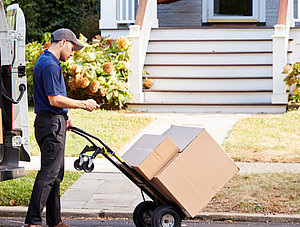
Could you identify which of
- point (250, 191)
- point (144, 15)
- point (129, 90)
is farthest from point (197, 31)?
point (250, 191)

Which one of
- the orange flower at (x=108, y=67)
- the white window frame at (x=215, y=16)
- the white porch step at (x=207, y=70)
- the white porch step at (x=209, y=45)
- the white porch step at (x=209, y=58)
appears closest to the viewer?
the orange flower at (x=108, y=67)

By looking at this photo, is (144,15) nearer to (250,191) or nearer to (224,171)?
(250,191)

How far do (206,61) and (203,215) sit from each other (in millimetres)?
7329

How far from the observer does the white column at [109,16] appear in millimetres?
13906

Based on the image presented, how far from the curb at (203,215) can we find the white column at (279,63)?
622cm

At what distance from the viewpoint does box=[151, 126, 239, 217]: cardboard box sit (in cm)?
514

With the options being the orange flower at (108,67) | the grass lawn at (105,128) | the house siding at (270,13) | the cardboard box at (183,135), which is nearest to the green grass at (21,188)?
the grass lawn at (105,128)

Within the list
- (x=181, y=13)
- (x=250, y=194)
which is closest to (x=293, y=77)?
(x=181, y=13)

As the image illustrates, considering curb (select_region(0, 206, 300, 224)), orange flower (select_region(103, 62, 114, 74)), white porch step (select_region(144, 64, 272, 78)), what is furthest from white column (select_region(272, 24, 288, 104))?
curb (select_region(0, 206, 300, 224))

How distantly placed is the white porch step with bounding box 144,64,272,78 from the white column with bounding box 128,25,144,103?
534 millimetres

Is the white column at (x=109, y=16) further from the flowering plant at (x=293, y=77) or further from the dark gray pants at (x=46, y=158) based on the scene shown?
the dark gray pants at (x=46, y=158)

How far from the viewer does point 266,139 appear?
30.8ft

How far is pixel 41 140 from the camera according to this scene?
17.2 feet

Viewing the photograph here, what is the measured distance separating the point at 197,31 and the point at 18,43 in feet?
27.1
